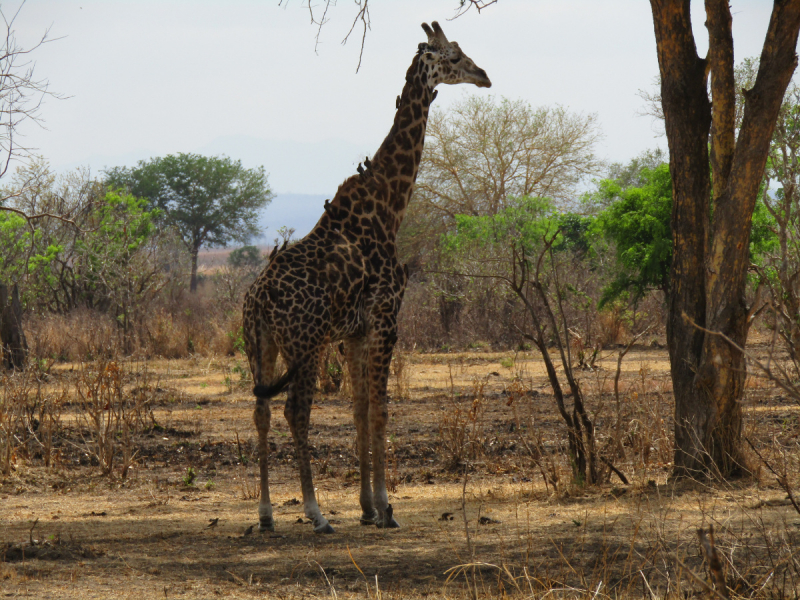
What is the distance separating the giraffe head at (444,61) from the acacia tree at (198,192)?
3993 cm

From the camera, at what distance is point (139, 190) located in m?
45.2

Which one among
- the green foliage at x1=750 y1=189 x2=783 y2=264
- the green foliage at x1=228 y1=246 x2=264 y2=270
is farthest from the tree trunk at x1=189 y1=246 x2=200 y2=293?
the green foliage at x1=750 y1=189 x2=783 y2=264

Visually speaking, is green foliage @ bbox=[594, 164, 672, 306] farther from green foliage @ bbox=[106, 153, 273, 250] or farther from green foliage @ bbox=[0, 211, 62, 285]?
green foliage @ bbox=[106, 153, 273, 250]

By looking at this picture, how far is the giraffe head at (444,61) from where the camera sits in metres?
6.32

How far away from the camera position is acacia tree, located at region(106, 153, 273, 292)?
45438 mm

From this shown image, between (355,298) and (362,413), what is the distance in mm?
799


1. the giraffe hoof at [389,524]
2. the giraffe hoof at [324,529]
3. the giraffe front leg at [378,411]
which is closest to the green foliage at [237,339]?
the giraffe front leg at [378,411]

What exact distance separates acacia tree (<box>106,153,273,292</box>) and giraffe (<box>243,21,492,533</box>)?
131 ft

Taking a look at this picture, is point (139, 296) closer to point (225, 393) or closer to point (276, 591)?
point (225, 393)

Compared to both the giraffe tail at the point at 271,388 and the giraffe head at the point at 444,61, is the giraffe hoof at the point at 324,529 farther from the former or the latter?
the giraffe head at the point at 444,61

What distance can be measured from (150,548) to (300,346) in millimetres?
1450

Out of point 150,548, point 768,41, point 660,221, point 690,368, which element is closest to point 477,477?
point 690,368

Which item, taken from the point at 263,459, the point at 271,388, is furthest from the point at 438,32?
the point at 263,459

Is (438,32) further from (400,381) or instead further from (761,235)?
(761,235)
